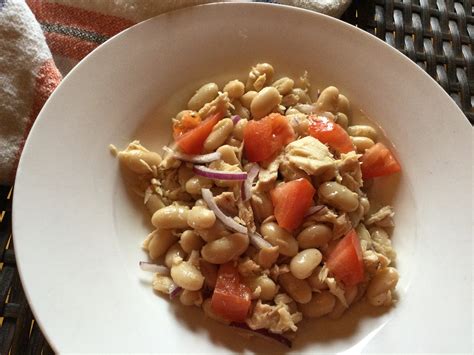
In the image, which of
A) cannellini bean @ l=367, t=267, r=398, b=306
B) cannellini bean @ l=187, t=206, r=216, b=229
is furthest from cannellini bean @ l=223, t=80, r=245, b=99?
cannellini bean @ l=367, t=267, r=398, b=306

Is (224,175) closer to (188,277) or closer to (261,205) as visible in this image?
(261,205)

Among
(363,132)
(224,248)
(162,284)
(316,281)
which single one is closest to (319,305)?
(316,281)

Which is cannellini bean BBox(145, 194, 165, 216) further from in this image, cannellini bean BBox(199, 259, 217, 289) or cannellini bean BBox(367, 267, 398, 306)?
cannellini bean BBox(367, 267, 398, 306)

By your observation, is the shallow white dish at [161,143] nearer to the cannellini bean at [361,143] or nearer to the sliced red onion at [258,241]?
the cannellini bean at [361,143]

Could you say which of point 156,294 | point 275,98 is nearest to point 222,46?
point 275,98

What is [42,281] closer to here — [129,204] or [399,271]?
[129,204]

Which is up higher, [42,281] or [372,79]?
[372,79]
